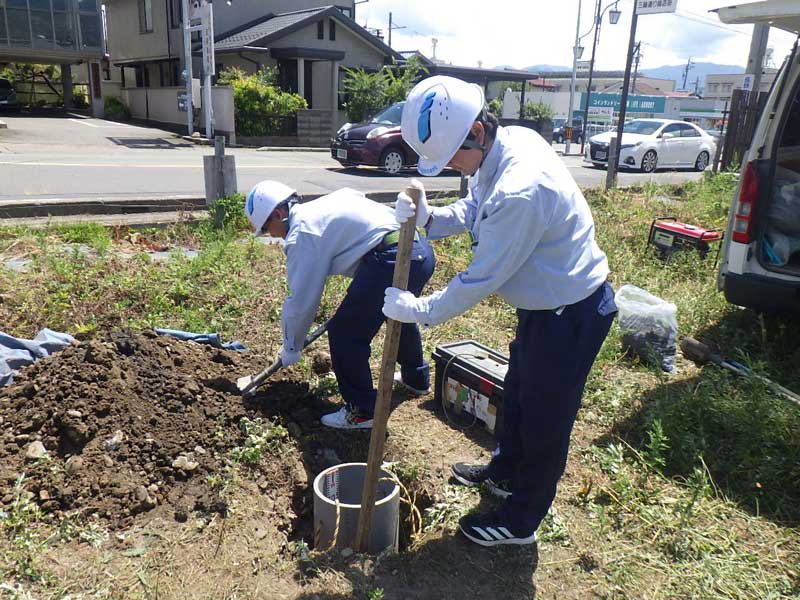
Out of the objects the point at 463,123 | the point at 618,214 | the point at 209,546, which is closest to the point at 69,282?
the point at 209,546

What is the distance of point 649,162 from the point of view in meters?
17.3

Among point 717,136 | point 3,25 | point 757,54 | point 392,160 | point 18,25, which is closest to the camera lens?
point 757,54

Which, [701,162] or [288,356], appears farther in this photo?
[701,162]

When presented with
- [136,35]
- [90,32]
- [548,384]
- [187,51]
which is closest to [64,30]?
[90,32]

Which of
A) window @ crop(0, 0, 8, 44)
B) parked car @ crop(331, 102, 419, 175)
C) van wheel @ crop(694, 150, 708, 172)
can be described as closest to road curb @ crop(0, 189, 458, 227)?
parked car @ crop(331, 102, 419, 175)

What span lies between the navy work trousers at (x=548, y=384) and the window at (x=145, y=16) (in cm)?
2756

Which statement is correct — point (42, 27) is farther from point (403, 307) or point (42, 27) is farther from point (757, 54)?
point (403, 307)

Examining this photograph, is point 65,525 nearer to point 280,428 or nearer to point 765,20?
point 280,428

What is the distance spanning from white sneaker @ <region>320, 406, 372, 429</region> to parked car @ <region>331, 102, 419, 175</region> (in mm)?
10411

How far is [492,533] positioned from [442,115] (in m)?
1.67

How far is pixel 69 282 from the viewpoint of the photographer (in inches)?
182

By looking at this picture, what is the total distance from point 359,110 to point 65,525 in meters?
19.9

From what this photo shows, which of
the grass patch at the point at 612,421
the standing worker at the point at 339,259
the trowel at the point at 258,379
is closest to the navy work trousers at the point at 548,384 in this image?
the grass patch at the point at 612,421

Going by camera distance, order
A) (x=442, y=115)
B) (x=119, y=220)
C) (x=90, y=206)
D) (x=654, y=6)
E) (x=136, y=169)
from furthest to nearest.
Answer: (x=136, y=169), (x=654, y=6), (x=90, y=206), (x=119, y=220), (x=442, y=115)
